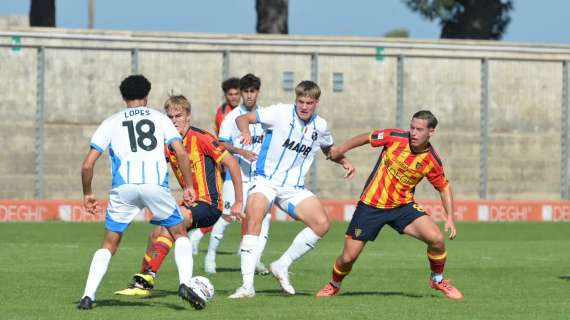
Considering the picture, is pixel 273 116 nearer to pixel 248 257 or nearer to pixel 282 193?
pixel 282 193

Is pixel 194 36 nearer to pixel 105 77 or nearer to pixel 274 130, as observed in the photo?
pixel 105 77

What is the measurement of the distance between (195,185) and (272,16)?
18.3 meters

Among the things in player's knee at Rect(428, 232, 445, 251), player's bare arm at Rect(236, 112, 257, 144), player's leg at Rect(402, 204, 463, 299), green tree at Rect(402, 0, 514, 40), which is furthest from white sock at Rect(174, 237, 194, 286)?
green tree at Rect(402, 0, 514, 40)

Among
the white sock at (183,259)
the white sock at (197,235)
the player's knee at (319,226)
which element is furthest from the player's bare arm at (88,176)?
the white sock at (197,235)

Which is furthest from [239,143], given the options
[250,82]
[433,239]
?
[433,239]

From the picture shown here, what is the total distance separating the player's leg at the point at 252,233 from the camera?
11.5m

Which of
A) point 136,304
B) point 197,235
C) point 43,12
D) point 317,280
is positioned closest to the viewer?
point 136,304

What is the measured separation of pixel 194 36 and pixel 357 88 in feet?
10.9

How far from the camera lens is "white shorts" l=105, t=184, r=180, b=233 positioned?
34.2 feet

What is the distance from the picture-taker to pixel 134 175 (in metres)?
10.4

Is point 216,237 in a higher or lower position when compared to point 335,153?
lower

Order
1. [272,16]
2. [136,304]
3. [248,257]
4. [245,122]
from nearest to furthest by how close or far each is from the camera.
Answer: [136,304], [248,257], [245,122], [272,16]

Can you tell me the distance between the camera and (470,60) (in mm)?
25859

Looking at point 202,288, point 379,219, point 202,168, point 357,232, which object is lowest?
point 202,288
